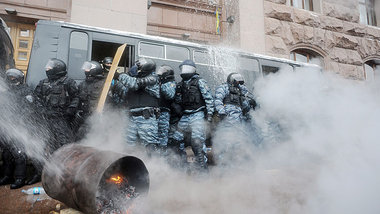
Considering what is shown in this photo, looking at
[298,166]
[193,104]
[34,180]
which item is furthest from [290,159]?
[34,180]

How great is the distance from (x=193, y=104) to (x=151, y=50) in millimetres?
1367

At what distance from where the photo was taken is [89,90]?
4.54 m

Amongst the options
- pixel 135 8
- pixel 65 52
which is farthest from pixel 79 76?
pixel 135 8

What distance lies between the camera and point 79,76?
4633 mm

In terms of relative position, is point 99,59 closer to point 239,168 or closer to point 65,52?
point 65,52

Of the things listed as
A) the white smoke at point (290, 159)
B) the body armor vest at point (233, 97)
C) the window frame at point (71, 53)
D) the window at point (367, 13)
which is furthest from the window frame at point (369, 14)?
the window frame at point (71, 53)

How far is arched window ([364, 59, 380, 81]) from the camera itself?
10506 mm

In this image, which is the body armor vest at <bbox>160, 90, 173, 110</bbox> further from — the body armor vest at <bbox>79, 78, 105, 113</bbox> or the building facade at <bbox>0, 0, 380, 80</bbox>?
the building facade at <bbox>0, 0, 380, 80</bbox>

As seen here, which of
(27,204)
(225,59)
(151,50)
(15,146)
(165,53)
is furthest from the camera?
(225,59)

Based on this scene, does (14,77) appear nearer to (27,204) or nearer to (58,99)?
(58,99)

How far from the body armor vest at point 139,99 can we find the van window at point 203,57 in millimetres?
1623

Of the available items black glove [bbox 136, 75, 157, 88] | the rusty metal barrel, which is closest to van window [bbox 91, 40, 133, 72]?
black glove [bbox 136, 75, 157, 88]

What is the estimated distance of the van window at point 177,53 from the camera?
17.5 ft

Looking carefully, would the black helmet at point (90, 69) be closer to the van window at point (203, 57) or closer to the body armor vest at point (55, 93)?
the body armor vest at point (55, 93)
